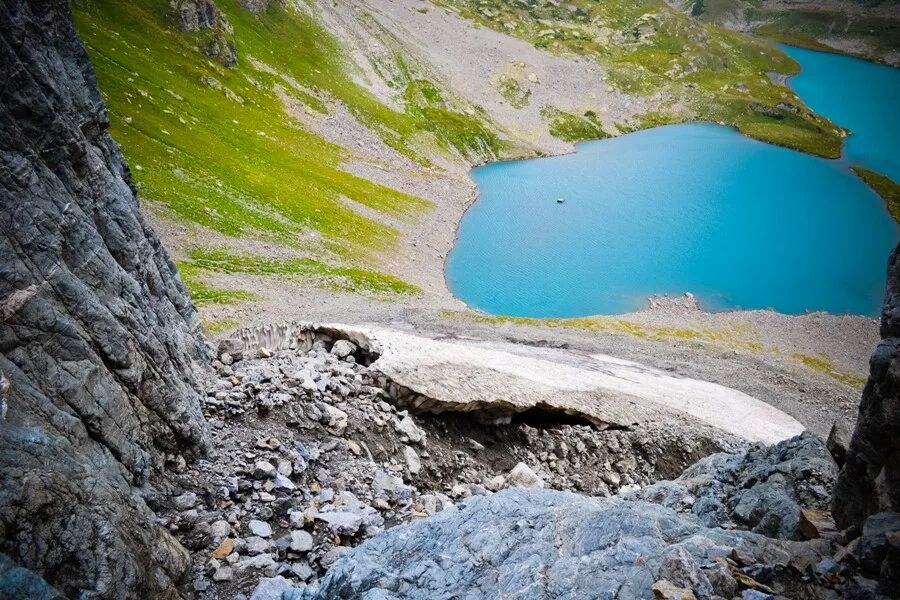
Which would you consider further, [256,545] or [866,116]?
[866,116]

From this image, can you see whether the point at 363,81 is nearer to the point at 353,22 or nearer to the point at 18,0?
the point at 353,22

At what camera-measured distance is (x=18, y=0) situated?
12711 mm

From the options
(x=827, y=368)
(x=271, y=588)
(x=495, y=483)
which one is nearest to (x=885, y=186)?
(x=827, y=368)

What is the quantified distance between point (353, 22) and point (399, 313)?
113m

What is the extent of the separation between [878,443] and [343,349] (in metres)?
20.0

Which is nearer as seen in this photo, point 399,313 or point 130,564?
point 130,564

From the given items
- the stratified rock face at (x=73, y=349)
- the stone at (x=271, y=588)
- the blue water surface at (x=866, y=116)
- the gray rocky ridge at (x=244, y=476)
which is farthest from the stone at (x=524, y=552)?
the blue water surface at (x=866, y=116)

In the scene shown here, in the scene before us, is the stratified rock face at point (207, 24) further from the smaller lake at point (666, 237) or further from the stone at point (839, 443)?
the stone at point (839, 443)

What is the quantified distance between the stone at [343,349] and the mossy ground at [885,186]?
111 metres

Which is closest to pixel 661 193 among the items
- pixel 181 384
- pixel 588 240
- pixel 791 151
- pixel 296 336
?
pixel 588 240

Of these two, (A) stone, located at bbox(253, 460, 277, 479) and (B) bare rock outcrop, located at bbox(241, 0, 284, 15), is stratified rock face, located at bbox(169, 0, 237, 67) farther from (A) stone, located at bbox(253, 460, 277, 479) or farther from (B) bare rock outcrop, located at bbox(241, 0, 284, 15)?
(A) stone, located at bbox(253, 460, 277, 479)

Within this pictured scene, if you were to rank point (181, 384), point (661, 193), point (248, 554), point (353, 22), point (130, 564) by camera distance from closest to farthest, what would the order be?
point (130, 564), point (248, 554), point (181, 384), point (661, 193), point (353, 22)

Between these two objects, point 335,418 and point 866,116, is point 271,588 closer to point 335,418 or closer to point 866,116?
point 335,418

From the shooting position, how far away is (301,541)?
48.4ft
